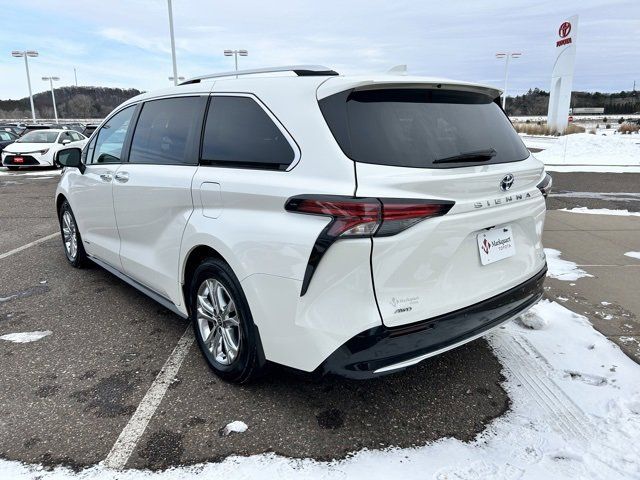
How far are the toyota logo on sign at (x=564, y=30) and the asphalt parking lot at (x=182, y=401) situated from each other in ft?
103

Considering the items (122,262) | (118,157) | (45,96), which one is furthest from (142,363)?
(45,96)

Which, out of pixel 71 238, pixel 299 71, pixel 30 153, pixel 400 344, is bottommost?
pixel 71 238

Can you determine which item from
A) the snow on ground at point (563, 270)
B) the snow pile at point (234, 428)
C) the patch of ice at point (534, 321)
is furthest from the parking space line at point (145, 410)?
the snow on ground at point (563, 270)

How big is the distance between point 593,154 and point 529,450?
18.4 metres

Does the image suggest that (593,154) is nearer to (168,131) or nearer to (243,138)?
(168,131)

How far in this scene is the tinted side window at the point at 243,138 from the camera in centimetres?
261

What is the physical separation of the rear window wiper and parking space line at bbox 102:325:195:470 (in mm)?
2075

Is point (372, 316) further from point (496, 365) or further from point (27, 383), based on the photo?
point (27, 383)

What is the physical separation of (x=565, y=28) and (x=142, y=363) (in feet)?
112

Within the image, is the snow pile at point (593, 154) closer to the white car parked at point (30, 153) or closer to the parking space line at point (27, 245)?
the parking space line at point (27, 245)

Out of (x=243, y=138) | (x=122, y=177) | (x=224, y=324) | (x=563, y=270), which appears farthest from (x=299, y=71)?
(x=563, y=270)

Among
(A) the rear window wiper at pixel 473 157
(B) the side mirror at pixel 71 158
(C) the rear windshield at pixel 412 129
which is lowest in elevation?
(B) the side mirror at pixel 71 158

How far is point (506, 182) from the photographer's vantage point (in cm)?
265

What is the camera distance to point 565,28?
30312 millimetres
